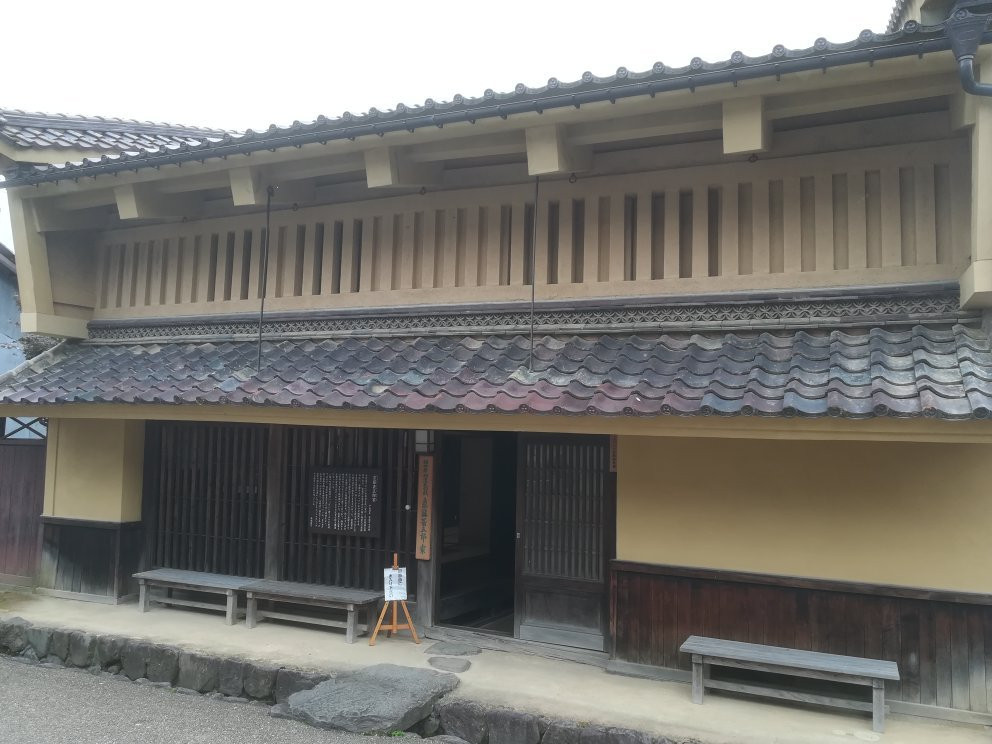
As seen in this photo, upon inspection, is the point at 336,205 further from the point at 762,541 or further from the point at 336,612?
the point at 762,541

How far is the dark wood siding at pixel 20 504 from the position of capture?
10258mm

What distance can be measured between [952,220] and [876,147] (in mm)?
926

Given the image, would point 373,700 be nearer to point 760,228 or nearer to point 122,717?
point 122,717

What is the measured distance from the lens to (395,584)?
7.72 meters

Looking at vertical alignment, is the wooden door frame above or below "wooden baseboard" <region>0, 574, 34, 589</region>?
above

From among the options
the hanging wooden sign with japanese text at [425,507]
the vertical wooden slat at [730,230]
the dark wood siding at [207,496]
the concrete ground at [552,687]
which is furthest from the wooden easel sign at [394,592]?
the vertical wooden slat at [730,230]

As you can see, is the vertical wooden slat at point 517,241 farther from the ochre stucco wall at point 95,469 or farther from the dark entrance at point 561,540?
the ochre stucco wall at point 95,469

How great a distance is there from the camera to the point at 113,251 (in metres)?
10.3

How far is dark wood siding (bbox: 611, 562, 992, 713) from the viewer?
5.87m

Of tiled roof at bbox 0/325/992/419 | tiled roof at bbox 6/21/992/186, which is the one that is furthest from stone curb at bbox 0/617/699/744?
tiled roof at bbox 6/21/992/186

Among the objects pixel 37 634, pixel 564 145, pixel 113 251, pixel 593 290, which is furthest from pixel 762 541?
pixel 113 251

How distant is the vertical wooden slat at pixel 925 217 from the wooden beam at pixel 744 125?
4.74 ft

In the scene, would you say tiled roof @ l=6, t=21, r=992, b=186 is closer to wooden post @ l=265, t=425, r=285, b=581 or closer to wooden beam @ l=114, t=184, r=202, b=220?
wooden beam @ l=114, t=184, r=202, b=220

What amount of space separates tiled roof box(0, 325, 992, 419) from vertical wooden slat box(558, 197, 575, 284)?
0.73 meters
